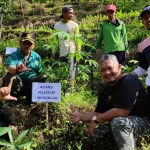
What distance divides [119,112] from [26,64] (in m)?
1.59

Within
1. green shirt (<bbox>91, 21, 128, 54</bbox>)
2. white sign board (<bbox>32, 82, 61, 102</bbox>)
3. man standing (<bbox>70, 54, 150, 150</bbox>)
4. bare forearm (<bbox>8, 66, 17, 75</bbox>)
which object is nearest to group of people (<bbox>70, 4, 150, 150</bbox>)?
man standing (<bbox>70, 54, 150, 150</bbox>)

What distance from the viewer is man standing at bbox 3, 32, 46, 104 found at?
12.1 feet

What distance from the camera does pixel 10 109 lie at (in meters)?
3.67

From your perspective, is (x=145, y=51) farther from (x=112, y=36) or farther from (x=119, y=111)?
(x=112, y=36)

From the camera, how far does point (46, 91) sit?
3.13 meters

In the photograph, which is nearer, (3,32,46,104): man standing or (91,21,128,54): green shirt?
(3,32,46,104): man standing

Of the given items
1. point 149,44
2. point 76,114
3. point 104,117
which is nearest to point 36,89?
point 76,114

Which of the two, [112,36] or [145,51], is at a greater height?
[112,36]

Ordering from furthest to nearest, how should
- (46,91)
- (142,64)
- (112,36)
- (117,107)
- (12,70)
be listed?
(112,36)
(12,70)
(142,64)
(46,91)
(117,107)

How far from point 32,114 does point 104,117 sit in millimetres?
1219

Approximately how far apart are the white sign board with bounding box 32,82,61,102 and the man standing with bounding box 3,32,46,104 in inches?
23.6

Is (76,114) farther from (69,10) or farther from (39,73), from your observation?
(69,10)

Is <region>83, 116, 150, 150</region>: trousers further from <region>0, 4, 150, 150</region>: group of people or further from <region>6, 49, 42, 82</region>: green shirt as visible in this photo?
<region>6, 49, 42, 82</region>: green shirt

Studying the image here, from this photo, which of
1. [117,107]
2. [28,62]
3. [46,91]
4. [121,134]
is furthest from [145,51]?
[28,62]
